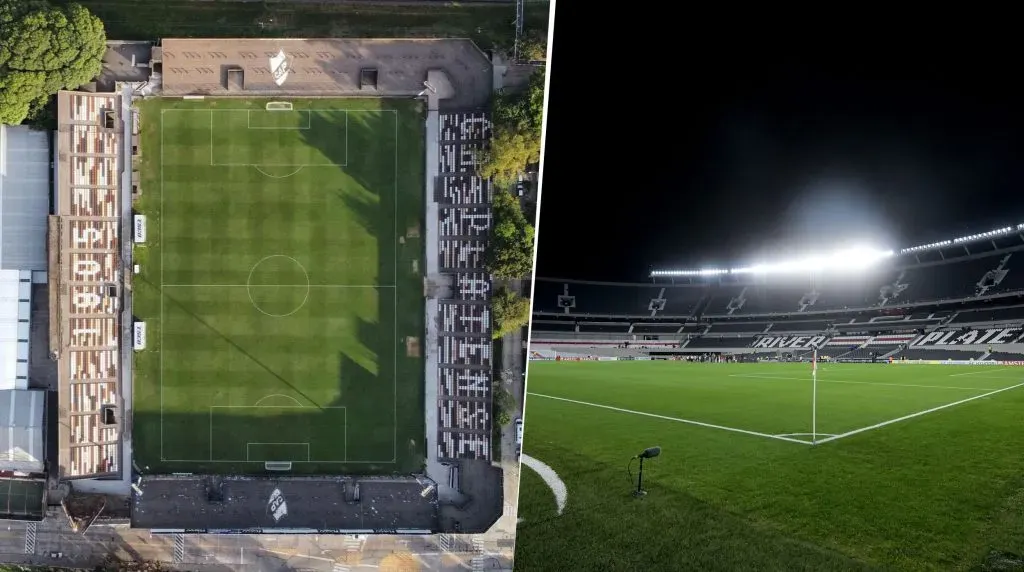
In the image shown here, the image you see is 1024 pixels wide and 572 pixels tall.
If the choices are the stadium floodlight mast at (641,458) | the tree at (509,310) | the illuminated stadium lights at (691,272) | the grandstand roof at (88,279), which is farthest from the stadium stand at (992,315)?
the grandstand roof at (88,279)

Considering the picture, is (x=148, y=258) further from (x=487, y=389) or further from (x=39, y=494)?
(x=487, y=389)

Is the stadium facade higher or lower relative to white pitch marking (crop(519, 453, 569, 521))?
higher

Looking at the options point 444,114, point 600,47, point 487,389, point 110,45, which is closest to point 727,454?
point 600,47

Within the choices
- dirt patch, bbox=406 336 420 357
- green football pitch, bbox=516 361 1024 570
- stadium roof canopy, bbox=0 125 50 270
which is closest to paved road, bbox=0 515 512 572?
dirt patch, bbox=406 336 420 357

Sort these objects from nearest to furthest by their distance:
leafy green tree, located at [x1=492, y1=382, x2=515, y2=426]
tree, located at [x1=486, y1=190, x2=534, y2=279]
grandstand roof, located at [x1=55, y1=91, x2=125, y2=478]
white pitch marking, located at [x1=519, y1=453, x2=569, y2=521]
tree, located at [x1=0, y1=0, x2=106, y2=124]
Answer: white pitch marking, located at [x1=519, y1=453, x2=569, y2=521] → tree, located at [x1=0, y1=0, x2=106, y2=124] → tree, located at [x1=486, y1=190, x2=534, y2=279] → grandstand roof, located at [x1=55, y1=91, x2=125, y2=478] → leafy green tree, located at [x1=492, y1=382, x2=515, y2=426]

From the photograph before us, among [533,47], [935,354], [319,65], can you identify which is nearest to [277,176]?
[319,65]

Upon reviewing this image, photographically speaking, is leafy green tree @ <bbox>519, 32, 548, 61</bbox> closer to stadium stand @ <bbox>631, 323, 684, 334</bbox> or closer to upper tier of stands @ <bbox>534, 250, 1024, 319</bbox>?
upper tier of stands @ <bbox>534, 250, 1024, 319</bbox>
